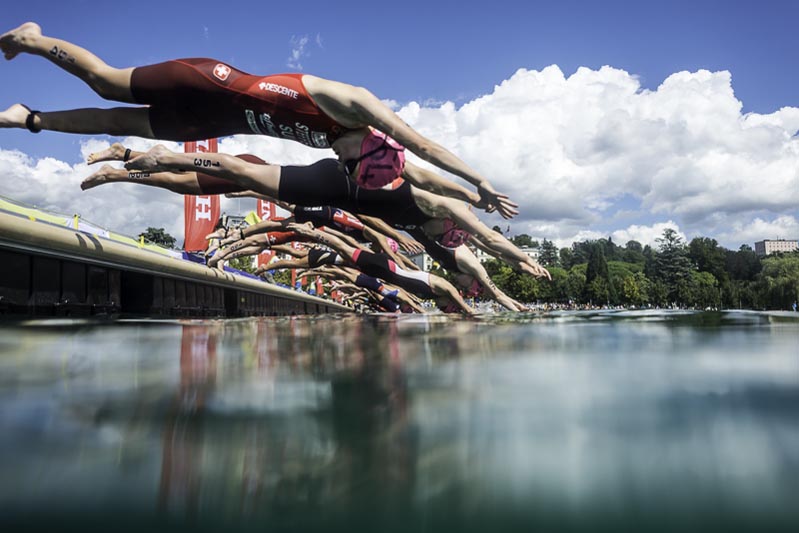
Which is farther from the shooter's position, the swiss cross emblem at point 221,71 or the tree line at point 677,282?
the tree line at point 677,282

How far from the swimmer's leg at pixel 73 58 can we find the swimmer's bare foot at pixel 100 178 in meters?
1.43

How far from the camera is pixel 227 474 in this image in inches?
30.5

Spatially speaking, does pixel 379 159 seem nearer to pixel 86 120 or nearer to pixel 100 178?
pixel 86 120

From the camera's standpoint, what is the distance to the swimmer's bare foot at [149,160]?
4.99 meters

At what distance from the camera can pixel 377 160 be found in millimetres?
4793

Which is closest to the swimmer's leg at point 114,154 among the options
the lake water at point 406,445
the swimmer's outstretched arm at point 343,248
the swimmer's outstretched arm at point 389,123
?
the swimmer's outstretched arm at point 389,123

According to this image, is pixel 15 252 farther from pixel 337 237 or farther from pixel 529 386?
pixel 337 237

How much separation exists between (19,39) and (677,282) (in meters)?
86.9

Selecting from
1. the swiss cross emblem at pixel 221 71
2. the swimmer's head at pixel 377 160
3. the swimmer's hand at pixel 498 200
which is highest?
the swiss cross emblem at pixel 221 71

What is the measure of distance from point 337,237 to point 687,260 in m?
90.3

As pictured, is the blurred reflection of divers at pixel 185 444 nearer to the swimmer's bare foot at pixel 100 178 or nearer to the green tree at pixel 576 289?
the swimmer's bare foot at pixel 100 178

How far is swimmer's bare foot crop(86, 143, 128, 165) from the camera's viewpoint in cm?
556

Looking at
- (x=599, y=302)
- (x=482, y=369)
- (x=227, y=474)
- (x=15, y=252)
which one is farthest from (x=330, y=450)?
(x=599, y=302)

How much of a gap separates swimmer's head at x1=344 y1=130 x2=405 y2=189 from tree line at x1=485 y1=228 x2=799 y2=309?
76.6 feet
